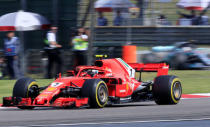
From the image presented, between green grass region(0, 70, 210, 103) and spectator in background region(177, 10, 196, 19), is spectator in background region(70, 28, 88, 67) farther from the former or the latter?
spectator in background region(177, 10, 196, 19)

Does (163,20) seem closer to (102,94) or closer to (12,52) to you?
(12,52)

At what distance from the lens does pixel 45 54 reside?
1469cm

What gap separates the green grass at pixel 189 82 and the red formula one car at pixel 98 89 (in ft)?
8.60

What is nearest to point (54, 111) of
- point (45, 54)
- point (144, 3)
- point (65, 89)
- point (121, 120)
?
point (65, 89)

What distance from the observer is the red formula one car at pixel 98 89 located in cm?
817

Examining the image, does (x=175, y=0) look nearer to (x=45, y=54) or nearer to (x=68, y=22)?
(x=68, y=22)

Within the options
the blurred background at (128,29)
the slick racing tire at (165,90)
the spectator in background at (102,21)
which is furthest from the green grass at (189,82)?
the spectator in background at (102,21)

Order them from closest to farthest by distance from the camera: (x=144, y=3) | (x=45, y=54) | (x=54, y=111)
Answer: (x=54, y=111), (x=45, y=54), (x=144, y=3)

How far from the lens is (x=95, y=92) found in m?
8.09

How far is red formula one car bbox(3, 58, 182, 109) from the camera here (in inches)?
322

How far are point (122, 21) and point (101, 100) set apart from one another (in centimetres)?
1140

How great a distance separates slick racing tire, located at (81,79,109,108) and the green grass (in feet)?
12.0

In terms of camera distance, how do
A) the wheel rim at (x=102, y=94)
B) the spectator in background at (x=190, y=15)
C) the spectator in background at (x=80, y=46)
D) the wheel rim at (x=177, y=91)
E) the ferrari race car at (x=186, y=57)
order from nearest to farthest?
1. the wheel rim at (x=102, y=94)
2. the wheel rim at (x=177, y=91)
3. the spectator in background at (x=80, y=46)
4. the ferrari race car at (x=186, y=57)
5. the spectator in background at (x=190, y=15)

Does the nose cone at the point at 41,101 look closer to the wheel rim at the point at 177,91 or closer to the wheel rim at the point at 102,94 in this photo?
the wheel rim at the point at 102,94
